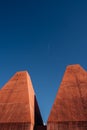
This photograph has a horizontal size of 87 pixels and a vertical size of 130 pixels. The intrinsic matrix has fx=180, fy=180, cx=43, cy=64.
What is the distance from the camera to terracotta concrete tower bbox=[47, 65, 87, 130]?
18531mm

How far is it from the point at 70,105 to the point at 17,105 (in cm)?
625

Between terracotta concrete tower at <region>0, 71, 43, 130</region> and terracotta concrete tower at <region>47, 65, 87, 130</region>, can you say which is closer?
terracotta concrete tower at <region>47, 65, 87, 130</region>

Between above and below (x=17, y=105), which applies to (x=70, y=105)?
below

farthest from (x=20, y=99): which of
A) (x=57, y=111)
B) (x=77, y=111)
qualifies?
(x=77, y=111)

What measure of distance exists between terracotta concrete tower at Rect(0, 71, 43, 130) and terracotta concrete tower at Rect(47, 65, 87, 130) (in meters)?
2.67

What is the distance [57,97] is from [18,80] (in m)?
6.88

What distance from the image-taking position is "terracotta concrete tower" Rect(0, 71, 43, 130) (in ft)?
64.1

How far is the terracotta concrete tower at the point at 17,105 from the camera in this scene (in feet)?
64.1

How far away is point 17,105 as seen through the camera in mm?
21391

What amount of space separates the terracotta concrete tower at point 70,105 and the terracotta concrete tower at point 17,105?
267 cm

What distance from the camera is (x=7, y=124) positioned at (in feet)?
64.9

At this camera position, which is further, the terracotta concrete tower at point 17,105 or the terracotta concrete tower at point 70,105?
the terracotta concrete tower at point 17,105

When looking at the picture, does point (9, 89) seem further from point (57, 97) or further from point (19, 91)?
point (57, 97)

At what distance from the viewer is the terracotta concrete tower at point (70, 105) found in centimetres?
1853
